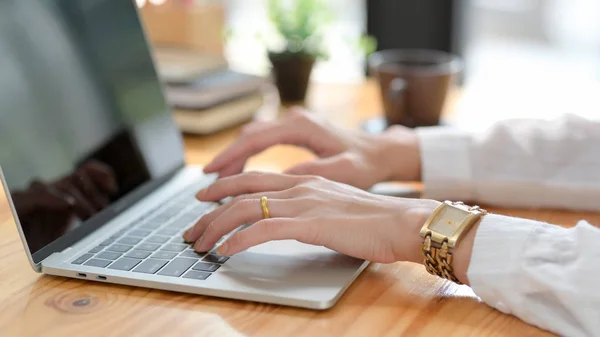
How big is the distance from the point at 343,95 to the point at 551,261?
1018 millimetres

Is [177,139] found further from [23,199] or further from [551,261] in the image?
[551,261]

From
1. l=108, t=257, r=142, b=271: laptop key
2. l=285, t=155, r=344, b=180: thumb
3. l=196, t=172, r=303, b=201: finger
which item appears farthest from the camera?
l=285, t=155, r=344, b=180: thumb

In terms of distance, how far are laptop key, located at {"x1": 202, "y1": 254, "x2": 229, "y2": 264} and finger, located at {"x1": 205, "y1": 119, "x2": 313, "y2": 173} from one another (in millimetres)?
282

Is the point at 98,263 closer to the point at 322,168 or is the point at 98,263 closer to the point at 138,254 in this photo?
the point at 138,254

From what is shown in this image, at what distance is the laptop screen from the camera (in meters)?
0.86

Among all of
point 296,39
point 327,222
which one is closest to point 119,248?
point 327,222

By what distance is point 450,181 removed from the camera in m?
1.09

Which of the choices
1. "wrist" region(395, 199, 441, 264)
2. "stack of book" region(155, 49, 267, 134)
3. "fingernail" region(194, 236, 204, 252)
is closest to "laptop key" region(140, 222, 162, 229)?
"fingernail" region(194, 236, 204, 252)

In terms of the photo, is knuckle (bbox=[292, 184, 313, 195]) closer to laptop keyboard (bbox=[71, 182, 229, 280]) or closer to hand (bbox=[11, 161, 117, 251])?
laptop keyboard (bbox=[71, 182, 229, 280])

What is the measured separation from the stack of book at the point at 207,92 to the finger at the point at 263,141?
0.97ft

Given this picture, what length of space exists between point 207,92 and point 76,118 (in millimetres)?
449

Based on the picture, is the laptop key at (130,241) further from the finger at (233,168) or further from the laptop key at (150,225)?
the finger at (233,168)

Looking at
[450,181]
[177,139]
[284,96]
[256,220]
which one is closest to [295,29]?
[284,96]

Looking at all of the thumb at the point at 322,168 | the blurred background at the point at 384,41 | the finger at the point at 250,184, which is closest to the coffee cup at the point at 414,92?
the blurred background at the point at 384,41
